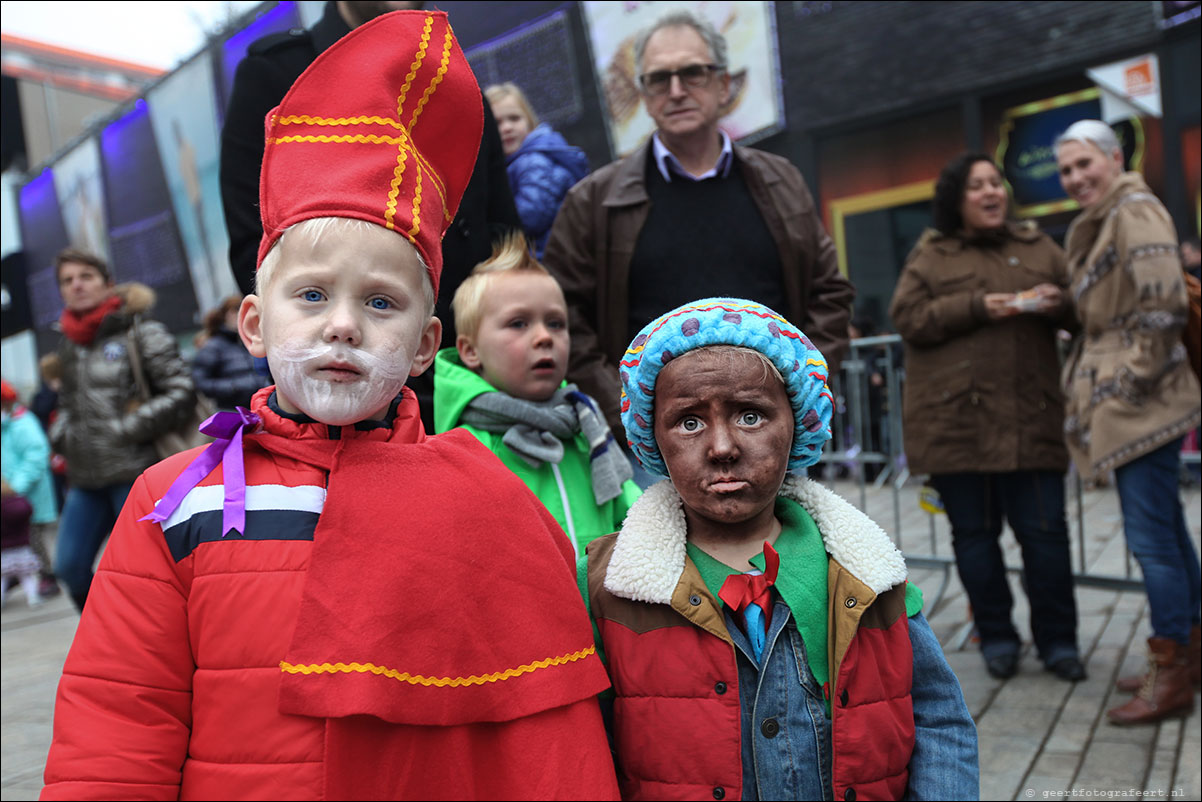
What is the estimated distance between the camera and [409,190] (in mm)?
1521

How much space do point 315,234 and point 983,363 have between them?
3578mm

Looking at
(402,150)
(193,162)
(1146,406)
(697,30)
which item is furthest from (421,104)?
(193,162)

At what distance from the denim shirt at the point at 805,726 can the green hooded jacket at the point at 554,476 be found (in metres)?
0.99

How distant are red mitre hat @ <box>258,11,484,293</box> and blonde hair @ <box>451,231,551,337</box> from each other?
1.10 m

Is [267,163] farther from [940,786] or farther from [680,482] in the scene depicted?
[940,786]

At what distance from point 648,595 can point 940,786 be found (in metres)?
0.57

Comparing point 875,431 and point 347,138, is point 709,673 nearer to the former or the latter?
point 347,138

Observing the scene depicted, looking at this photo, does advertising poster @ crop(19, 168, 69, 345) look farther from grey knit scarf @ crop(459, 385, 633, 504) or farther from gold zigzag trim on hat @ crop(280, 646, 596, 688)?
gold zigzag trim on hat @ crop(280, 646, 596, 688)

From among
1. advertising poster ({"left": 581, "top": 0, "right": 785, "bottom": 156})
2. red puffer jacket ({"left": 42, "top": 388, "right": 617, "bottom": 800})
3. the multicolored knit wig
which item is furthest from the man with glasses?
red puffer jacket ({"left": 42, "top": 388, "right": 617, "bottom": 800})

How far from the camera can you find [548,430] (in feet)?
8.61

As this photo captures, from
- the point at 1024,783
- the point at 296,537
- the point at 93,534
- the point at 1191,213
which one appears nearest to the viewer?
the point at 296,537

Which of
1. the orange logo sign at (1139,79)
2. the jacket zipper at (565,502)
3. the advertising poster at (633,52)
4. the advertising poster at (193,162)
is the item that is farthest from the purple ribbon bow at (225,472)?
the orange logo sign at (1139,79)

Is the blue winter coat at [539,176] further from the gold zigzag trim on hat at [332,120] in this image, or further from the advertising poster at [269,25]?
the gold zigzag trim on hat at [332,120]

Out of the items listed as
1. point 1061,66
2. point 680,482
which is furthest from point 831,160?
point 680,482
